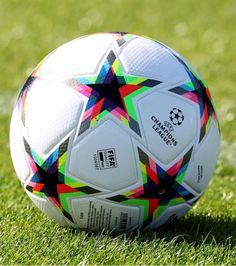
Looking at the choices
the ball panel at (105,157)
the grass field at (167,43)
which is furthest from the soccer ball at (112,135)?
the grass field at (167,43)

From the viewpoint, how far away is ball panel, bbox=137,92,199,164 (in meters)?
4.89

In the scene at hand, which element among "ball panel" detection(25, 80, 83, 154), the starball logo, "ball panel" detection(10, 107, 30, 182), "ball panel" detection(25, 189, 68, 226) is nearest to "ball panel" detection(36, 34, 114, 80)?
"ball panel" detection(25, 80, 83, 154)

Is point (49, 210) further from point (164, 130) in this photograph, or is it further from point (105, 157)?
point (164, 130)

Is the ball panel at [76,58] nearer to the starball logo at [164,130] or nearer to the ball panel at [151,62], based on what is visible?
the ball panel at [151,62]

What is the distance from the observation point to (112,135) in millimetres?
4840

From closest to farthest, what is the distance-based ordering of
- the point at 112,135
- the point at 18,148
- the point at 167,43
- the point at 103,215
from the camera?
the point at 112,135
the point at 103,215
the point at 18,148
the point at 167,43

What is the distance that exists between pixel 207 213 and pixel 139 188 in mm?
1096

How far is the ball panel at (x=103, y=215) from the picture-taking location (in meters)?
4.99

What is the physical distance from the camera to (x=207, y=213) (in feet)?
19.2

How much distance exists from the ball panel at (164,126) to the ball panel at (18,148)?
0.85 metres

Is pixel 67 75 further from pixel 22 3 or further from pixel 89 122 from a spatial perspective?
pixel 22 3

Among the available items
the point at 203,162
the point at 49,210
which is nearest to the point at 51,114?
the point at 49,210

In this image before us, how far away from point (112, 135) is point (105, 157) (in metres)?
0.15

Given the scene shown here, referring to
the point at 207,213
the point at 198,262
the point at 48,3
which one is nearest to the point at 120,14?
the point at 48,3
